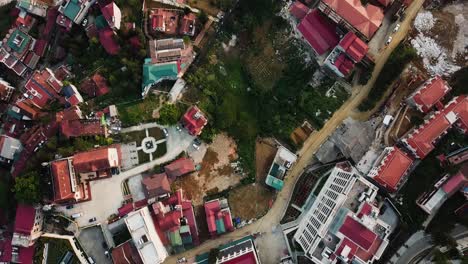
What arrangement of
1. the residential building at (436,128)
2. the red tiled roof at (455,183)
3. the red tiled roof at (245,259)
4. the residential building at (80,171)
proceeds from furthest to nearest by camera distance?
the residential building at (80,171), the red tiled roof at (245,259), the residential building at (436,128), the red tiled roof at (455,183)

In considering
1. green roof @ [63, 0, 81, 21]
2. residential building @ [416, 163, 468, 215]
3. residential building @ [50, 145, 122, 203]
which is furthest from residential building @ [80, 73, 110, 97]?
residential building @ [416, 163, 468, 215]

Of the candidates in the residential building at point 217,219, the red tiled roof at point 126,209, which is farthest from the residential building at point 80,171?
the residential building at point 217,219

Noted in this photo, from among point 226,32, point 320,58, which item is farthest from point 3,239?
point 320,58

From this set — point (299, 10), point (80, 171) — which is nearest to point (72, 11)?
point (80, 171)

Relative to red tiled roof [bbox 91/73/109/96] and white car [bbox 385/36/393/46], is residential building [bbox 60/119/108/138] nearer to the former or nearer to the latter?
red tiled roof [bbox 91/73/109/96]

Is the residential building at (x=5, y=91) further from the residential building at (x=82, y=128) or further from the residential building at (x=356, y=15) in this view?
the residential building at (x=356, y=15)

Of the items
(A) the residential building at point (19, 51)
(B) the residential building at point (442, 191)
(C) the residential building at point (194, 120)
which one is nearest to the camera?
(B) the residential building at point (442, 191)

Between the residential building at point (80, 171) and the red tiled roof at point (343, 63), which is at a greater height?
the red tiled roof at point (343, 63)
